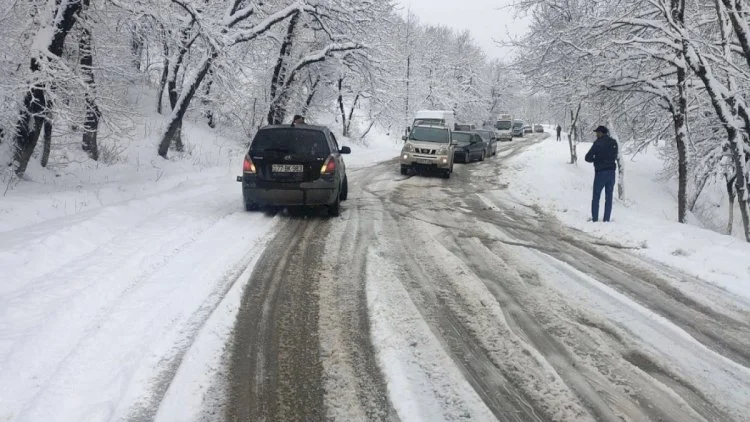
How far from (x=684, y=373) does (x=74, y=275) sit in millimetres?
5709

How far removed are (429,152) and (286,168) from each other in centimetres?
1028

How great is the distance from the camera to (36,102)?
30.3 feet

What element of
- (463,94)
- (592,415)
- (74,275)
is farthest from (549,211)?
(463,94)

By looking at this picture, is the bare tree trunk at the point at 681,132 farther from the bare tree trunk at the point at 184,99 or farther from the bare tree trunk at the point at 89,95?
the bare tree trunk at the point at 89,95

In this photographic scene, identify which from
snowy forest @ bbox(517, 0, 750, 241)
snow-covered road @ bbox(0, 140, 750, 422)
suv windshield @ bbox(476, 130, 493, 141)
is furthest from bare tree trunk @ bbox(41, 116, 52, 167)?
suv windshield @ bbox(476, 130, 493, 141)

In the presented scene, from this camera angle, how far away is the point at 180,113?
1538 cm

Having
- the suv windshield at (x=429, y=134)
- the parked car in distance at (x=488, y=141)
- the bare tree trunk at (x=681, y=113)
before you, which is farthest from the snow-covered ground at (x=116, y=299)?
the parked car in distance at (x=488, y=141)

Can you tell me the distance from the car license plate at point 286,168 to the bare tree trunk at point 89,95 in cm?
356

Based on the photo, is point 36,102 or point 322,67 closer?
point 36,102

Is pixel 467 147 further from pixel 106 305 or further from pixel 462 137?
pixel 106 305

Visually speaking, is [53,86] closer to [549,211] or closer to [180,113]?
[180,113]

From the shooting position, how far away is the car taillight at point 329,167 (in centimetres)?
891

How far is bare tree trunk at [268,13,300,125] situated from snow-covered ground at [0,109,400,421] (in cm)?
1427

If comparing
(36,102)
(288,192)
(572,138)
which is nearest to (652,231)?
(288,192)
